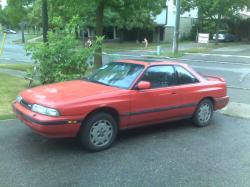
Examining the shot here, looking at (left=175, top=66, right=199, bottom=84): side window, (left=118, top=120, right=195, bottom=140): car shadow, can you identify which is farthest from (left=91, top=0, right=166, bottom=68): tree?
(left=175, top=66, right=199, bottom=84): side window

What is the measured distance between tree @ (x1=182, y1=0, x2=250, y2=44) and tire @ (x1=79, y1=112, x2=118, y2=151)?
3227 centimetres

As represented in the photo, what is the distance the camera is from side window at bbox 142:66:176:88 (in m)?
6.90

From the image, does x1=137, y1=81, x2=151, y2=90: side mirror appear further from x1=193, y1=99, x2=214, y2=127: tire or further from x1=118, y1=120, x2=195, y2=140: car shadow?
x1=193, y1=99, x2=214, y2=127: tire

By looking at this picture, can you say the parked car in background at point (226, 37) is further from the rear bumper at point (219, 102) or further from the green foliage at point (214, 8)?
the rear bumper at point (219, 102)

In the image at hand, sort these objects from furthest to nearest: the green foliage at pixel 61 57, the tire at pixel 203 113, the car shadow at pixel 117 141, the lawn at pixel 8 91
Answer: the green foliage at pixel 61 57
the lawn at pixel 8 91
the tire at pixel 203 113
the car shadow at pixel 117 141

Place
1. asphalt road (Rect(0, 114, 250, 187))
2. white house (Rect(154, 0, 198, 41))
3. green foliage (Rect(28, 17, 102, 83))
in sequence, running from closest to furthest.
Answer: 1. asphalt road (Rect(0, 114, 250, 187))
2. green foliage (Rect(28, 17, 102, 83))
3. white house (Rect(154, 0, 198, 41))

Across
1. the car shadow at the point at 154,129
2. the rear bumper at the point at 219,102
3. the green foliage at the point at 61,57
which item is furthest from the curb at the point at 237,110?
the green foliage at the point at 61,57

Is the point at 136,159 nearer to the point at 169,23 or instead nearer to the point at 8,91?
the point at 8,91

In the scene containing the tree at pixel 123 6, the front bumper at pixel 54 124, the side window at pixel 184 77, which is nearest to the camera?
the front bumper at pixel 54 124

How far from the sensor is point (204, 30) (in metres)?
44.7

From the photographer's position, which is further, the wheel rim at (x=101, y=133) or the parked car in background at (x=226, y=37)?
the parked car in background at (x=226, y=37)

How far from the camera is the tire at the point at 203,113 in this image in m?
7.79

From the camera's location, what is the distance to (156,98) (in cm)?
680

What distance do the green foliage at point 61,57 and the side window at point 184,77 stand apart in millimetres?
3360
